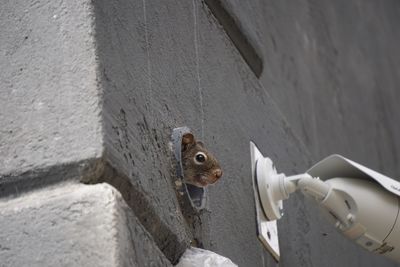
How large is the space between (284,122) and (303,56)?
0.57 meters

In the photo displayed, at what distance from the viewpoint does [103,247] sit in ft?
2.98

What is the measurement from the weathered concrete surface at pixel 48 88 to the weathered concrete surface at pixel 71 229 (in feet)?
0.13

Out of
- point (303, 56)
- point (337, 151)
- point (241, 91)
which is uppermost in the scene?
point (241, 91)

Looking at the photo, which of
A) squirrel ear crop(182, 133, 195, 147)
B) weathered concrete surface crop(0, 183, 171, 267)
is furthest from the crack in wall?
weathered concrete surface crop(0, 183, 171, 267)

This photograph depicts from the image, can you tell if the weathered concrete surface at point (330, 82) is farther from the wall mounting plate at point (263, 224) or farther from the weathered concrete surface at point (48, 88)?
the weathered concrete surface at point (48, 88)

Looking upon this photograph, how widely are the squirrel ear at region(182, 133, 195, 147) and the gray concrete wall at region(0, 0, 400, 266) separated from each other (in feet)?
0.08

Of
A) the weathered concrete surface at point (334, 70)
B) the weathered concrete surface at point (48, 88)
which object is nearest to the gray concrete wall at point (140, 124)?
the weathered concrete surface at point (48, 88)

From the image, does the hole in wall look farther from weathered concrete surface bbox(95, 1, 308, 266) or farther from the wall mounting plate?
the wall mounting plate

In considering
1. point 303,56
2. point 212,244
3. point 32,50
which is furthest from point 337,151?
→ point 32,50

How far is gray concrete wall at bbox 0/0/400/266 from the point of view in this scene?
0.97 metres

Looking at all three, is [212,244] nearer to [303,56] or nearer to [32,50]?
[32,50]

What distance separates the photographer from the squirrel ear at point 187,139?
1178 mm

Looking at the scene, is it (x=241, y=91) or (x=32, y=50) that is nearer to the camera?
(x=32, y=50)

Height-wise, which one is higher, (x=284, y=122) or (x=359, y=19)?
(x=284, y=122)
